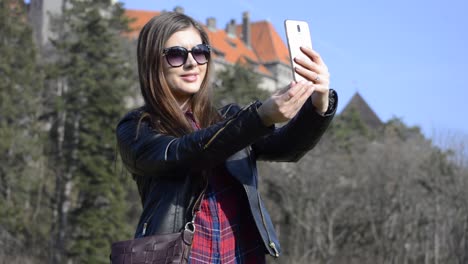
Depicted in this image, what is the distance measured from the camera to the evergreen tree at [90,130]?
28.0 meters

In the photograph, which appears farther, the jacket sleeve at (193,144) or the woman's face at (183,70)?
the woman's face at (183,70)

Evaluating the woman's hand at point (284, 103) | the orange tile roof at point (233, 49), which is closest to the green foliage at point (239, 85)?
the orange tile roof at point (233, 49)

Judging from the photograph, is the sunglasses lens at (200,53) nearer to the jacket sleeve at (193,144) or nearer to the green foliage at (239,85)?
the jacket sleeve at (193,144)

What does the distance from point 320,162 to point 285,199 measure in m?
2.49

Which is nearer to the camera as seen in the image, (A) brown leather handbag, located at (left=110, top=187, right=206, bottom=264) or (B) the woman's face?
(A) brown leather handbag, located at (left=110, top=187, right=206, bottom=264)

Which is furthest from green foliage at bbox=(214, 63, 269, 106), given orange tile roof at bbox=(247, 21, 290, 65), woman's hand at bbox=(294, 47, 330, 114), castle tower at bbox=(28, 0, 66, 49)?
woman's hand at bbox=(294, 47, 330, 114)

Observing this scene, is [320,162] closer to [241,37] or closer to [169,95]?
[169,95]

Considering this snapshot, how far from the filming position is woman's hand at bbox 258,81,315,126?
1.93 m

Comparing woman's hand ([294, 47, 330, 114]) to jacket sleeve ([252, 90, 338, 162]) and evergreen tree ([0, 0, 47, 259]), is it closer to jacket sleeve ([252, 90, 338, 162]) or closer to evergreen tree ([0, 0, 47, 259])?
jacket sleeve ([252, 90, 338, 162])

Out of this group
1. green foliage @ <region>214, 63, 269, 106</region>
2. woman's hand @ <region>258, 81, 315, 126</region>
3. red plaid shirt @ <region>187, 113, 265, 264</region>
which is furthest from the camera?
green foliage @ <region>214, 63, 269, 106</region>

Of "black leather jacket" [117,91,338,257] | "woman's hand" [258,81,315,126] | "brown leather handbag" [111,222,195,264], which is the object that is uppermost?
"woman's hand" [258,81,315,126]

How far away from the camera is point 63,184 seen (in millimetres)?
30484

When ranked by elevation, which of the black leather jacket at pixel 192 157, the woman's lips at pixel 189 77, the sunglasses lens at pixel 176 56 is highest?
the sunglasses lens at pixel 176 56

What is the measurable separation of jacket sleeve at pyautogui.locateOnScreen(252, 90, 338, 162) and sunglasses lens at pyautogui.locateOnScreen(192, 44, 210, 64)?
0.37 metres
